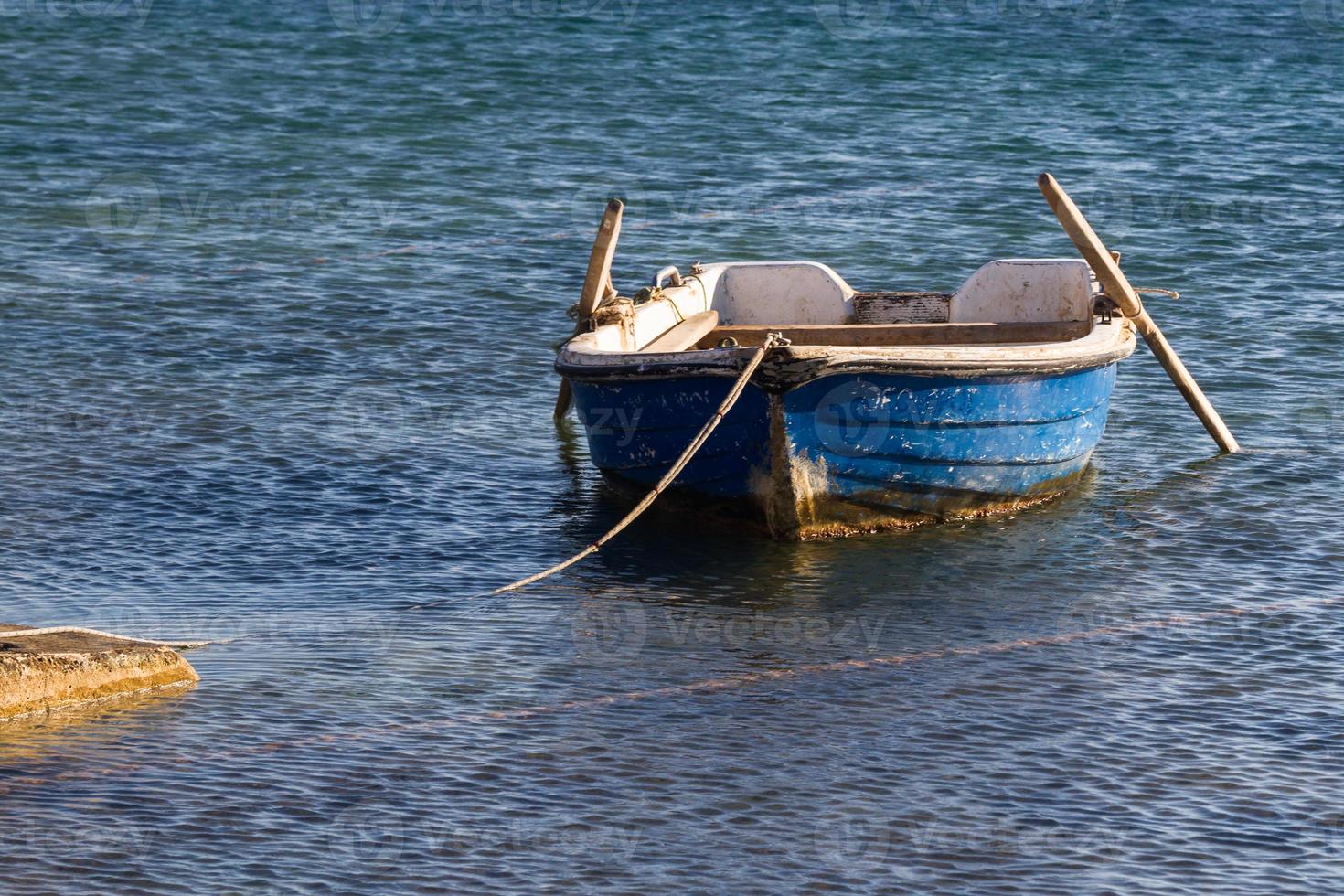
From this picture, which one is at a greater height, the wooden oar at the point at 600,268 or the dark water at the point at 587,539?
the wooden oar at the point at 600,268

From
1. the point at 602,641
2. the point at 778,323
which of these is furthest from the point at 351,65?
the point at 602,641

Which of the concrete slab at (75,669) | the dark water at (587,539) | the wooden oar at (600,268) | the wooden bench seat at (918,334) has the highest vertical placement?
the wooden oar at (600,268)

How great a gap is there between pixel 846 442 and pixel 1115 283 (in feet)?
9.16

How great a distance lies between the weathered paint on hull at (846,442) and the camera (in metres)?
10.2

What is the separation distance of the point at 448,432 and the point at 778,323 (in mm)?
2453

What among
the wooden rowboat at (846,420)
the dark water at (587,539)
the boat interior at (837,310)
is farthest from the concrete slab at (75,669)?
the boat interior at (837,310)

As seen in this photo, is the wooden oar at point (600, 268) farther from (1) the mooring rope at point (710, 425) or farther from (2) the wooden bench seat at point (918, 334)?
(1) the mooring rope at point (710, 425)

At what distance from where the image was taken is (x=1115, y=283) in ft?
40.0

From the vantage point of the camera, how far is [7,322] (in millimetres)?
15562

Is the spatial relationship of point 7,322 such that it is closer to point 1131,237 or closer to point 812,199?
point 812,199

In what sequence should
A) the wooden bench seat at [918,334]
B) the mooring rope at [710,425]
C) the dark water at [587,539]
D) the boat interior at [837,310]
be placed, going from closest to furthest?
the dark water at [587,539] < the mooring rope at [710,425] < the boat interior at [837,310] < the wooden bench seat at [918,334]

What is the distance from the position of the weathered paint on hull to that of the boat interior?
105 centimetres

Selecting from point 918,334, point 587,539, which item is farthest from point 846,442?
point 918,334

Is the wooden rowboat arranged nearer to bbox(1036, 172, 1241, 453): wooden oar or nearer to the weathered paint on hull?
the weathered paint on hull
